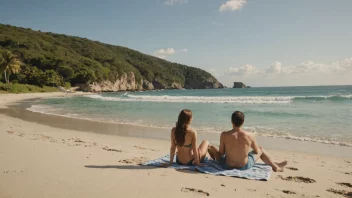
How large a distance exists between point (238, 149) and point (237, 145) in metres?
0.10

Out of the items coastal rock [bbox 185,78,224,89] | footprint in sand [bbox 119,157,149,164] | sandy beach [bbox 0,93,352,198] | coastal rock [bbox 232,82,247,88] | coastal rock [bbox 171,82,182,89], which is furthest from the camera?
A: coastal rock [bbox 232,82,247,88]

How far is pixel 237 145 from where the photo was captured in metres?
4.99

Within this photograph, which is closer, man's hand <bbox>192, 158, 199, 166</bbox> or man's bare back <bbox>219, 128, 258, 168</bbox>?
man's bare back <bbox>219, 128, 258, 168</bbox>

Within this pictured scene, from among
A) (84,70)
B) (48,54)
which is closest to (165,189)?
(84,70)

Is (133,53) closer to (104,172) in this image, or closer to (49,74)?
(49,74)

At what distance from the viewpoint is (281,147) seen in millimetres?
8289

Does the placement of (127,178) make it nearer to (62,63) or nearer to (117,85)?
(62,63)

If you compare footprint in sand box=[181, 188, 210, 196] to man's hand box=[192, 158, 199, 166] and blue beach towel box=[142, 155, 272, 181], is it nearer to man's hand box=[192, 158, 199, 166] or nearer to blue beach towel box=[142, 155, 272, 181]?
blue beach towel box=[142, 155, 272, 181]

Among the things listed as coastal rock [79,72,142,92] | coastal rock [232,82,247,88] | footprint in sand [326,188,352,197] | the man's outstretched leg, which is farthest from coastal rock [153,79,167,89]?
footprint in sand [326,188,352,197]

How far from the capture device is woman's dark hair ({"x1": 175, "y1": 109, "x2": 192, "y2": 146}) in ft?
16.0

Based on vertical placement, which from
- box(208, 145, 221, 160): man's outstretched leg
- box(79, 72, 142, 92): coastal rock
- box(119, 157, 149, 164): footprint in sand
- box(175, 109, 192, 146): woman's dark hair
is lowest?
box(119, 157, 149, 164): footprint in sand

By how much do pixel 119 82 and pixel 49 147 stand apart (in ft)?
315

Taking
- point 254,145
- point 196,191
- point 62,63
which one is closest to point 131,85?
point 62,63

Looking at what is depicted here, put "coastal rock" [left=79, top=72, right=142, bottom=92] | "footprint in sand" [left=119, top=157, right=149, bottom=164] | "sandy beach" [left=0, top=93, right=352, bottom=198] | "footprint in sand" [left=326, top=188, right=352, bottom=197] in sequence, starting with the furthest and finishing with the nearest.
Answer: "coastal rock" [left=79, top=72, right=142, bottom=92] → "footprint in sand" [left=119, top=157, right=149, bottom=164] → "footprint in sand" [left=326, top=188, right=352, bottom=197] → "sandy beach" [left=0, top=93, right=352, bottom=198]
